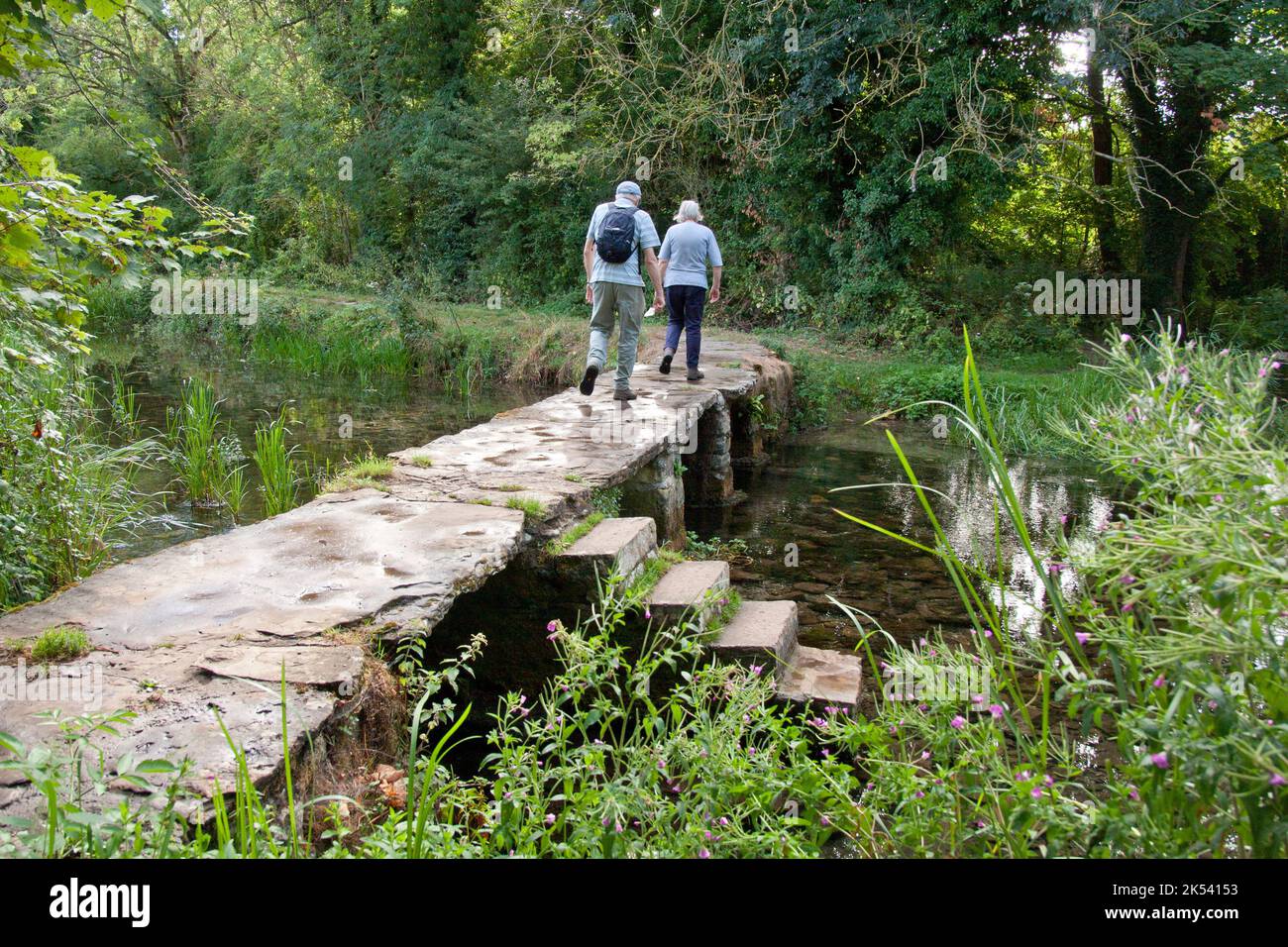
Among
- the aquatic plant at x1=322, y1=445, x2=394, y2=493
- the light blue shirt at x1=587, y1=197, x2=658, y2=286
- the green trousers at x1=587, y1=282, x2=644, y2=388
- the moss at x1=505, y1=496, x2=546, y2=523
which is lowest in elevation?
the moss at x1=505, y1=496, x2=546, y2=523

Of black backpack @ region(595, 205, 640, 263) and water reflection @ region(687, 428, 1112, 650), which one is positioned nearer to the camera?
water reflection @ region(687, 428, 1112, 650)

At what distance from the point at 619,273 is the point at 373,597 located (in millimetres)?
4544

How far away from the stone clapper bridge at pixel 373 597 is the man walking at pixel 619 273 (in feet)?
2.60

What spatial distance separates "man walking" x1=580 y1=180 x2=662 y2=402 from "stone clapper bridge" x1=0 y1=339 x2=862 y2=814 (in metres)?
0.79

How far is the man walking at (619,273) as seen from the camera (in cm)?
747

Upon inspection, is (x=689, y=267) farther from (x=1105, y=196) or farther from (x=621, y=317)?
(x=1105, y=196)

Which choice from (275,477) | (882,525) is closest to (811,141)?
(882,525)

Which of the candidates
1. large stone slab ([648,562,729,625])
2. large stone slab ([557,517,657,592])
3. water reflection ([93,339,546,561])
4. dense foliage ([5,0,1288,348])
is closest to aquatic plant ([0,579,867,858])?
large stone slab ([648,562,729,625])

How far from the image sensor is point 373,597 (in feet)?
12.0

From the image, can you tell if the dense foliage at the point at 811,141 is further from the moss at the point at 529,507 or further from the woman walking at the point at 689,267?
the moss at the point at 529,507

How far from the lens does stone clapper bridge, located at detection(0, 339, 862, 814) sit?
2789 millimetres

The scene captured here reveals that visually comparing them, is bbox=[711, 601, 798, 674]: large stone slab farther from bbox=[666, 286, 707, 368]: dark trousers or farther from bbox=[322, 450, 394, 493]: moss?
bbox=[666, 286, 707, 368]: dark trousers
